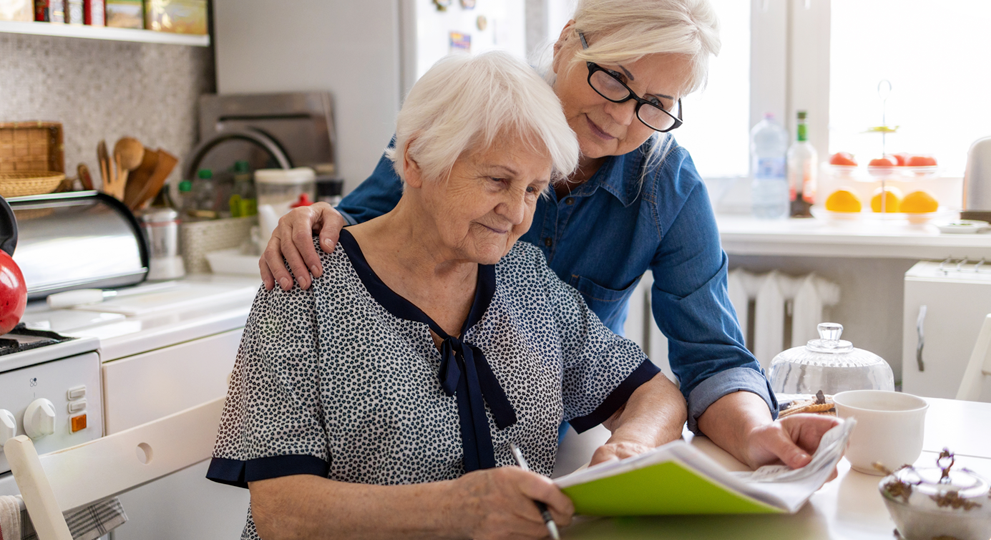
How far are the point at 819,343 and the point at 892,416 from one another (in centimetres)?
33

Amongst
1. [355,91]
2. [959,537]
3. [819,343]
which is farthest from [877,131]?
[959,537]

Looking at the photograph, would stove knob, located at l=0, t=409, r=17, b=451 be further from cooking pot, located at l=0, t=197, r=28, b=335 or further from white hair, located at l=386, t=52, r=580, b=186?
white hair, located at l=386, t=52, r=580, b=186

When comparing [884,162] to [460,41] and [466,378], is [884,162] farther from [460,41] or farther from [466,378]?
[466,378]

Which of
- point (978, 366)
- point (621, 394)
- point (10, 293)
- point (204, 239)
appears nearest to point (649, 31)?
point (621, 394)

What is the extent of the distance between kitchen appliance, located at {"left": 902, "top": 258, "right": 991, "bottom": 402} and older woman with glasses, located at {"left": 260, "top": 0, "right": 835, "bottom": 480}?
35.7 inches

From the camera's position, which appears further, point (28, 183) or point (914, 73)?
point (914, 73)

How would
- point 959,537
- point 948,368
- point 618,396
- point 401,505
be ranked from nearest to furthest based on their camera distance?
point 959,537, point 401,505, point 618,396, point 948,368

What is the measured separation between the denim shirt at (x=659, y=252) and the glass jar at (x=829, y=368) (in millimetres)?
138

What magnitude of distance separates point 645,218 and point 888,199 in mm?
1475

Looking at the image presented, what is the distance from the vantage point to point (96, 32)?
207 cm

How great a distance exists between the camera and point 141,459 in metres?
1.12

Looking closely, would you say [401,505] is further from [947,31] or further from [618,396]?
[947,31]

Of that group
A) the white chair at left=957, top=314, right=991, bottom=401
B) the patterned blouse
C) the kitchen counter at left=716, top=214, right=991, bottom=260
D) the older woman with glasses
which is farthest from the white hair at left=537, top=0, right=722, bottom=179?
the kitchen counter at left=716, top=214, right=991, bottom=260

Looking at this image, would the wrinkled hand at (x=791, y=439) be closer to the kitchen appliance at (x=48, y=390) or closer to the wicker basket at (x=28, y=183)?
the kitchen appliance at (x=48, y=390)
